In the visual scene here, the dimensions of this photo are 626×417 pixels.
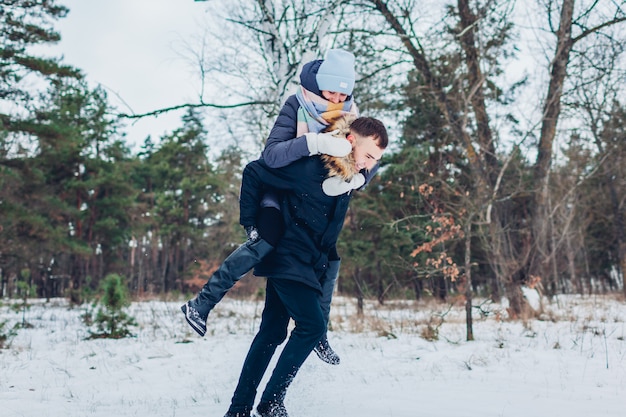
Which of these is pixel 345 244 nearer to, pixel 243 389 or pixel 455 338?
pixel 455 338

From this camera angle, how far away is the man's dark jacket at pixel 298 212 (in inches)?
91.8

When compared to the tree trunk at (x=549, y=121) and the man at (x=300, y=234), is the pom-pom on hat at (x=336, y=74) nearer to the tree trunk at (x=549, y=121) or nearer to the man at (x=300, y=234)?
the man at (x=300, y=234)

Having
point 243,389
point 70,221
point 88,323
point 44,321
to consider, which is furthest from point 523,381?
point 70,221

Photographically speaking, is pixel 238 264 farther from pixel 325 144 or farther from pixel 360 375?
pixel 360 375

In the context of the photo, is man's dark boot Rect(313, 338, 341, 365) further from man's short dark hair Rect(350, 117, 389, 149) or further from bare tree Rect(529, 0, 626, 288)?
bare tree Rect(529, 0, 626, 288)

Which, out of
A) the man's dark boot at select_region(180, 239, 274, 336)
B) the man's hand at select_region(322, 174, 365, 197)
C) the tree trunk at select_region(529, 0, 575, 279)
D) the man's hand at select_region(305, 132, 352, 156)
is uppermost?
the tree trunk at select_region(529, 0, 575, 279)

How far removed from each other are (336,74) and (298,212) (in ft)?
2.40

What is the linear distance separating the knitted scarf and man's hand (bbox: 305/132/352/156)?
17 cm

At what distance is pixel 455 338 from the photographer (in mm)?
6449

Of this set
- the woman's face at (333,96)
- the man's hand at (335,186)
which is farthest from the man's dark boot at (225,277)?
the woman's face at (333,96)

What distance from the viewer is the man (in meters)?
2.31

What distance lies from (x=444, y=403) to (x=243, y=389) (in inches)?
51.4

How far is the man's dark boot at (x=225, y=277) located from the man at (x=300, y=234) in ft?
0.24

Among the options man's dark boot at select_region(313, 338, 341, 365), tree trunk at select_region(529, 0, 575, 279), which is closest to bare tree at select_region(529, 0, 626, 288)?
tree trunk at select_region(529, 0, 575, 279)
